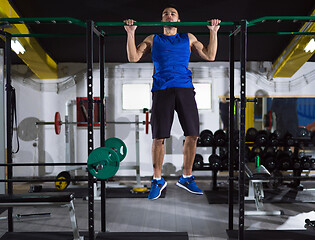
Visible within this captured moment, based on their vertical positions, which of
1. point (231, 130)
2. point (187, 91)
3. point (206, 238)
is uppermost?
point (187, 91)

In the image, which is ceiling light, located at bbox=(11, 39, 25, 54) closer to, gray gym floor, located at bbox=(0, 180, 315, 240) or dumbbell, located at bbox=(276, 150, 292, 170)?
gray gym floor, located at bbox=(0, 180, 315, 240)

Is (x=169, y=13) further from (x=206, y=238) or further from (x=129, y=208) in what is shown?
(x=129, y=208)

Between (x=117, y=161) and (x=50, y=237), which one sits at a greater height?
(x=117, y=161)

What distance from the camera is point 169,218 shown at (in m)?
3.97

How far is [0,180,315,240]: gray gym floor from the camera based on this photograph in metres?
3.61

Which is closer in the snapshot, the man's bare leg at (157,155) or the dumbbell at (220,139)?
the man's bare leg at (157,155)

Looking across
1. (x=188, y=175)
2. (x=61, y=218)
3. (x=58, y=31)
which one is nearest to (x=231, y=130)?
(x=188, y=175)

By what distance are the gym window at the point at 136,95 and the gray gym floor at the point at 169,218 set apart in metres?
2.02

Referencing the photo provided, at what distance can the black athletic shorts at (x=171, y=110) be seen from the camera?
2.44 meters

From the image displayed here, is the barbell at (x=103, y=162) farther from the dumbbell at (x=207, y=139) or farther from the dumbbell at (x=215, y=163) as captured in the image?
the dumbbell at (x=207, y=139)

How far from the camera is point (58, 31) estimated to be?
16.0 feet

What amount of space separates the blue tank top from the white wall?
3.59m

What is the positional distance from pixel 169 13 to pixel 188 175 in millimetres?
1336

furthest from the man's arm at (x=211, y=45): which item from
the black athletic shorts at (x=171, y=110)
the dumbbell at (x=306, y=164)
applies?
the dumbbell at (x=306, y=164)
